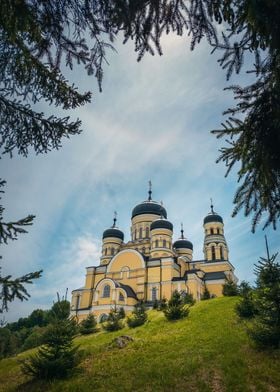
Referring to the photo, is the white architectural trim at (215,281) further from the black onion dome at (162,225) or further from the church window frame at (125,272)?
the church window frame at (125,272)

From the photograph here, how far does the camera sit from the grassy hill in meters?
8.59

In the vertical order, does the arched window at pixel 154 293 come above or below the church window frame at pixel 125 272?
below

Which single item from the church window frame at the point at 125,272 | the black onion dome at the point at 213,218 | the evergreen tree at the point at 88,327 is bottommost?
the evergreen tree at the point at 88,327

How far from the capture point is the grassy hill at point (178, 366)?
28.2 feet

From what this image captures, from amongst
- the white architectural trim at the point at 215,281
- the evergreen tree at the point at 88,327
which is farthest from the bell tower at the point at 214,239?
the evergreen tree at the point at 88,327

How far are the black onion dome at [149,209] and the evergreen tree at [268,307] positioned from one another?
3094cm

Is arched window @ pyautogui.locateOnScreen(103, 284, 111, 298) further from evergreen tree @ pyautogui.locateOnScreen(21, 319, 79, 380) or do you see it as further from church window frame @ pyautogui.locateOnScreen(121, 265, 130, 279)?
evergreen tree @ pyautogui.locateOnScreen(21, 319, 79, 380)

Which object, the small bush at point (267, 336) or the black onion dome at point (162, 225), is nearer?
the small bush at point (267, 336)

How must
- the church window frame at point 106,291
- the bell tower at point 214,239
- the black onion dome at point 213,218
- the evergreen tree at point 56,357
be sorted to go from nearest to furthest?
the evergreen tree at point 56,357
the church window frame at point 106,291
the bell tower at point 214,239
the black onion dome at point 213,218

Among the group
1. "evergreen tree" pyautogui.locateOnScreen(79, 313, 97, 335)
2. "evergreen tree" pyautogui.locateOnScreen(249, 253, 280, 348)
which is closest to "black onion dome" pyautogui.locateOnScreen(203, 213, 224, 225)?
"evergreen tree" pyautogui.locateOnScreen(79, 313, 97, 335)

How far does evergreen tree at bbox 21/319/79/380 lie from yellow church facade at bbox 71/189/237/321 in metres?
20.6

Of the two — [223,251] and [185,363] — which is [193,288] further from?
[185,363]

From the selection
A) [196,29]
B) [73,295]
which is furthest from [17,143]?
[73,295]

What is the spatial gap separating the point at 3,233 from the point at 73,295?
35.5 meters
